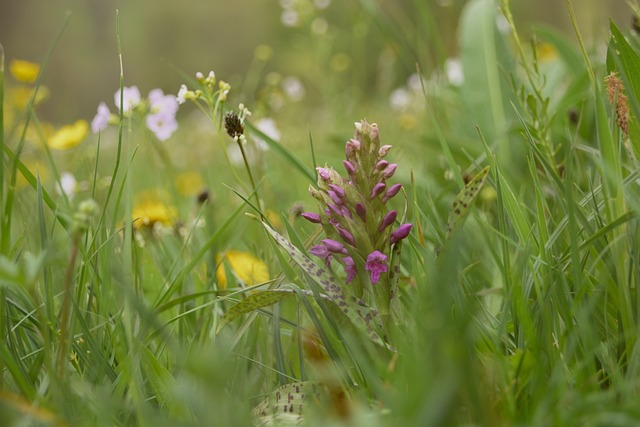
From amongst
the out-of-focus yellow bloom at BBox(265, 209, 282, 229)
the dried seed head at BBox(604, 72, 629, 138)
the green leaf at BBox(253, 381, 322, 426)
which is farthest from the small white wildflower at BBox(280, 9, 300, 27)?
the green leaf at BBox(253, 381, 322, 426)

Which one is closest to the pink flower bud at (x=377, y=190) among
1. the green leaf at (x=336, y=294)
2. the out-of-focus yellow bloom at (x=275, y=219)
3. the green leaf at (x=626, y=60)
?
the green leaf at (x=336, y=294)

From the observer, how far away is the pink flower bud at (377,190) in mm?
878

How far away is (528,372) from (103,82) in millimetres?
22721

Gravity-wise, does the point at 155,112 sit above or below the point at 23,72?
below

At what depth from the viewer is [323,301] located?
2.86 feet

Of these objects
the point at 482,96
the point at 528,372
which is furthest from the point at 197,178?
the point at 528,372

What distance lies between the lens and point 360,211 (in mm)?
883

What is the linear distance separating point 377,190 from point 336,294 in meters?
0.14

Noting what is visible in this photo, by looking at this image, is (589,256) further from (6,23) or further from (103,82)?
(103,82)

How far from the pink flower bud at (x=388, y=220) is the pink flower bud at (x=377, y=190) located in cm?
3

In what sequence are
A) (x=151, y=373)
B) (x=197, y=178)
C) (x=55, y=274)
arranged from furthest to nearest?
(x=197, y=178)
(x=55, y=274)
(x=151, y=373)

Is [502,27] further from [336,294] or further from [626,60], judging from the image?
[336,294]

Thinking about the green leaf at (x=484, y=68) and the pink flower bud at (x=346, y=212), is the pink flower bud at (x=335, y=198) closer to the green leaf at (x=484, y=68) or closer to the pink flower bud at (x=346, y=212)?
the pink flower bud at (x=346, y=212)

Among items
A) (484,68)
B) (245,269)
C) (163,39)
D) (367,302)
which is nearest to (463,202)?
(367,302)
